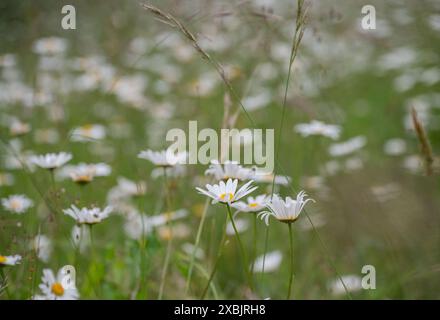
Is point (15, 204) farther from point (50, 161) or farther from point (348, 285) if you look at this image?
point (348, 285)

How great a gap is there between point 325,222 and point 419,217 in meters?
0.33

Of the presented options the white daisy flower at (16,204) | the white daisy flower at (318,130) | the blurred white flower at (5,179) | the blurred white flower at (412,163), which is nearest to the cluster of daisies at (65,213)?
the white daisy flower at (16,204)

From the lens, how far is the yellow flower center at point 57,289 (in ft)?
4.01

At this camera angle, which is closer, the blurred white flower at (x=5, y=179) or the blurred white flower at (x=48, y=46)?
the blurred white flower at (x=5, y=179)

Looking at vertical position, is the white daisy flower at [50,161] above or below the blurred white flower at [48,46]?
below

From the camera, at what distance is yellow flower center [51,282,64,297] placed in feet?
4.01

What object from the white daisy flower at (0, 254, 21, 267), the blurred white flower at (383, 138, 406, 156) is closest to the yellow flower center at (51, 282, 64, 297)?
the white daisy flower at (0, 254, 21, 267)

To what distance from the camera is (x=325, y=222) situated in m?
2.16

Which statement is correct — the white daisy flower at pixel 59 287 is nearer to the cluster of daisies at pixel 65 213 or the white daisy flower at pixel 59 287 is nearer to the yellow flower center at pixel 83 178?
the cluster of daisies at pixel 65 213

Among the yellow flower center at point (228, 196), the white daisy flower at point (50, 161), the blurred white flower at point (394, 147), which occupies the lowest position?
the yellow flower center at point (228, 196)

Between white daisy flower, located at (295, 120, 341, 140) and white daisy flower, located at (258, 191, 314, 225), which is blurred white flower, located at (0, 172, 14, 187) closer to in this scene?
white daisy flower, located at (295, 120, 341, 140)

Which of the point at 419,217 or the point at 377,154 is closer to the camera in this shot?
the point at 419,217

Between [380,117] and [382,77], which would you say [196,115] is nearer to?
[380,117]
